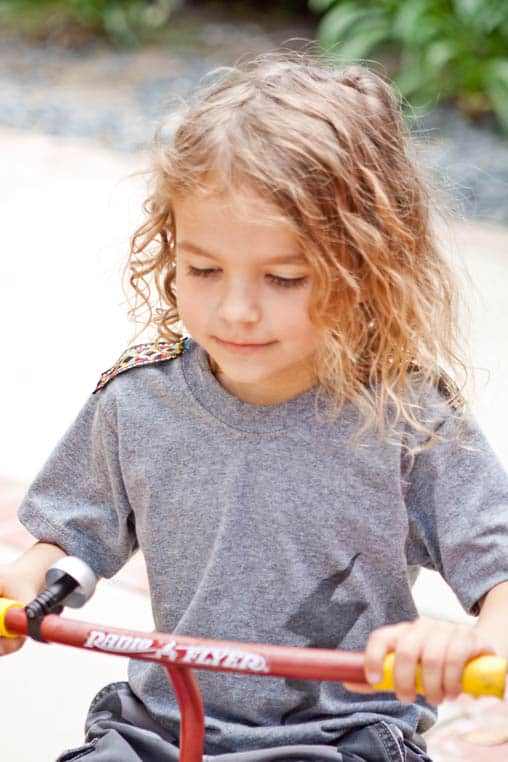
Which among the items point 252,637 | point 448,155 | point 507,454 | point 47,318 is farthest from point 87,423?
point 448,155

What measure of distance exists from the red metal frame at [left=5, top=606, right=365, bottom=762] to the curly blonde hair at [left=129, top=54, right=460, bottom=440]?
0.52m

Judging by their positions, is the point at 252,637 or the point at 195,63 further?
the point at 195,63

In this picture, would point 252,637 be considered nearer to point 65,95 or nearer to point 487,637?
point 487,637

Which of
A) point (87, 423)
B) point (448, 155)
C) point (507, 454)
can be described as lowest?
point (507, 454)

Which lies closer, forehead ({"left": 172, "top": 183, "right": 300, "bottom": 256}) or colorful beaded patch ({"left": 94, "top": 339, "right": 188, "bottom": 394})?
forehead ({"left": 172, "top": 183, "right": 300, "bottom": 256})

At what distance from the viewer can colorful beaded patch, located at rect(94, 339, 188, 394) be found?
217 cm

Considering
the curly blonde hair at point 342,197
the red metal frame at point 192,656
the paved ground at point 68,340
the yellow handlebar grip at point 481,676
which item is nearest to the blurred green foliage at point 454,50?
the paved ground at point 68,340

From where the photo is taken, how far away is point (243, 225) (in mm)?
1866

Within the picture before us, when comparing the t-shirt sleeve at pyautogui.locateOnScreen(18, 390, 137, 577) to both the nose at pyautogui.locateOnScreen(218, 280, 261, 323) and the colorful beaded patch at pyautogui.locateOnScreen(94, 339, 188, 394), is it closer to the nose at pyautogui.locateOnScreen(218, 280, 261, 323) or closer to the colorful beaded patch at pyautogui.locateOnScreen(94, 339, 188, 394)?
the colorful beaded patch at pyautogui.locateOnScreen(94, 339, 188, 394)

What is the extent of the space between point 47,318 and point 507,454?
2.19 meters

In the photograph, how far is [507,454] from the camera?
4.16 m

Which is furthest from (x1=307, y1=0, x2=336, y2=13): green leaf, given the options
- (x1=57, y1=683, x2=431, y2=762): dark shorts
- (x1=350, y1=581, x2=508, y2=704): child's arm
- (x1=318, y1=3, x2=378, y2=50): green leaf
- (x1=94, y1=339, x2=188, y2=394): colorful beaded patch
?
(x1=350, y1=581, x2=508, y2=704): child's arm

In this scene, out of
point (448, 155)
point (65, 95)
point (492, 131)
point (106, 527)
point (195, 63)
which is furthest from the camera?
point (195, 63)

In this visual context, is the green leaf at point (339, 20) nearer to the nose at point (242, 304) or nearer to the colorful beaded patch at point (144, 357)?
the colorful beaded patch at point (144, 357)
